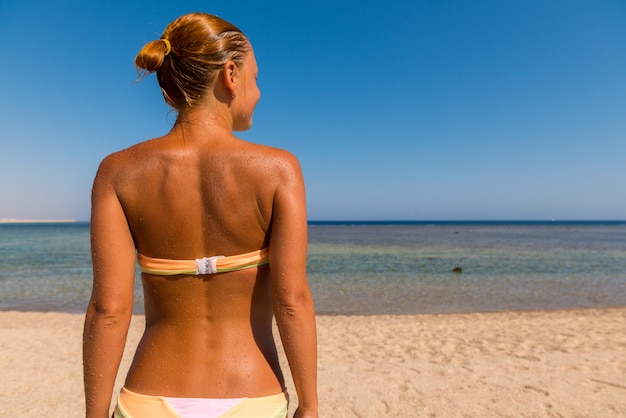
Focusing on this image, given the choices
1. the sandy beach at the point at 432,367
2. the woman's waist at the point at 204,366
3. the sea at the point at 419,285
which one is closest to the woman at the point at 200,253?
the woman's waist at the point at 204,366

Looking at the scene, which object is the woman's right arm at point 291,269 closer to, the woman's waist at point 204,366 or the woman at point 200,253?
the woman at point 200,253

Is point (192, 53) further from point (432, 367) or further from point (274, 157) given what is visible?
point (432, 367)

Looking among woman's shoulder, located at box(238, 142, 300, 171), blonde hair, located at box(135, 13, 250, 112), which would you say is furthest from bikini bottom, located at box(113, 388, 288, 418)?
blonde hair, located at box(135, 13, 250, 112)

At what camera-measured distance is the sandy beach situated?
517 cm

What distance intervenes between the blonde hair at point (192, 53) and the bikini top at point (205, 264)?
0.52 metres

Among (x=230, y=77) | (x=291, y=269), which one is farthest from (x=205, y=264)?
(x=230, y=77)

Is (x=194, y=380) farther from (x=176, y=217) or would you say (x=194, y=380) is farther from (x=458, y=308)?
(x=458, y=308)

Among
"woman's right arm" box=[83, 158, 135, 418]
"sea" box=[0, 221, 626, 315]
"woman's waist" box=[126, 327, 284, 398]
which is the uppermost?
"woman's right arm" box=[83, 158, 135, 418]

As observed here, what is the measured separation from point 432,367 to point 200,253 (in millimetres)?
5876

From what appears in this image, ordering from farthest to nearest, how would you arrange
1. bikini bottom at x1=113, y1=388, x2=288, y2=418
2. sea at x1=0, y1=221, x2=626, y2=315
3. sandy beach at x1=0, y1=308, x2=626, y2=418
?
sea at x1=0, y1=221, x2=626, y2=315 → sandy beach at x1=0, y1=308, x2=626, y2=418 → bikini bottom at x1=113, y1=388, x2=288, y2=418

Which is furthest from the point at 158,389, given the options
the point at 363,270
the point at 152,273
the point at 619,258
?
the point at 619,258

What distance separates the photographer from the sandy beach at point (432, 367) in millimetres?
5168

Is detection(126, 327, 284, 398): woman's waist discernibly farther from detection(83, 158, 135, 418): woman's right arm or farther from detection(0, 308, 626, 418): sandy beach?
detection(0, 308, 626, 418): sandy beach

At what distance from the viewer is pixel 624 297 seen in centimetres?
1352
